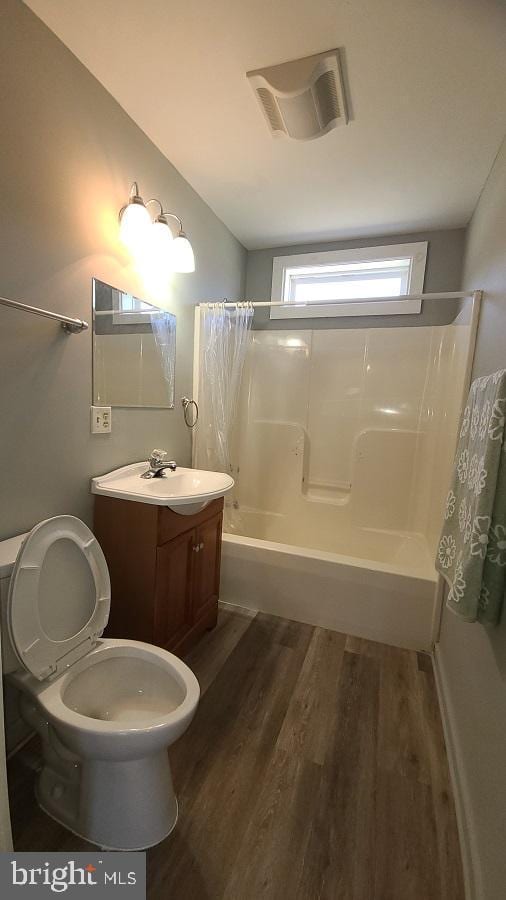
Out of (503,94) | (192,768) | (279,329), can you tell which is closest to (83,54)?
(503,94)

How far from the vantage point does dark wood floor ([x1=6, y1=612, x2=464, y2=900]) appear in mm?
954

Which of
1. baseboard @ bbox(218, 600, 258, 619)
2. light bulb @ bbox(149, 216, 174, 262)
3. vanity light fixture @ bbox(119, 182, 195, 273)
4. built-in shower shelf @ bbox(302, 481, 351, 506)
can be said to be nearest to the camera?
vanity light fixture @ bbox(119, 182, 195, 273)

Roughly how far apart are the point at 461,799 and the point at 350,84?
8.29 ft

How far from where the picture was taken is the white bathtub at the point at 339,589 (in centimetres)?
183

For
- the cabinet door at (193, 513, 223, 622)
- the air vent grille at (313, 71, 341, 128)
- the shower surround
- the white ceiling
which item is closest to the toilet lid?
the cabinet door at (193, 513, 223, 622)

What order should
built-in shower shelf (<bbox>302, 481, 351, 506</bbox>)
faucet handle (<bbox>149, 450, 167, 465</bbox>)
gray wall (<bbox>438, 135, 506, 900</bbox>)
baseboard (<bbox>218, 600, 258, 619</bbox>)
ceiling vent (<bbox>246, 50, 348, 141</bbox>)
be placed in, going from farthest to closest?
1. built-in shower shelf (<bbox>302, 481, 351, 506</bbox>)
2. baseboard (<bbox>218, 600, 258, 619</bbox>)
3. faucet handle (<bbox>149, 450, 167, 465</bbox>)
4. ceiling vent (<bbox>246, 50, 348, 141</bbox>)
5. gray wall (<bbox>438, 135, 506, 900</bbox>)

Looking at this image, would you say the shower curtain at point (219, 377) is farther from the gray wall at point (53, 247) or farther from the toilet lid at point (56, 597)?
the toilet lid at point (56, 597)

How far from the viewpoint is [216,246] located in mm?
2408

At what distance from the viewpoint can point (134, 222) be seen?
1.52 m

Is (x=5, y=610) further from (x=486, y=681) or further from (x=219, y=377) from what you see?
(x=219, y=377)

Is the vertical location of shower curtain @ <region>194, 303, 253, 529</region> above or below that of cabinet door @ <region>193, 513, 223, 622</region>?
above

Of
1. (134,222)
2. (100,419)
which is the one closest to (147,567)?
(100,419)

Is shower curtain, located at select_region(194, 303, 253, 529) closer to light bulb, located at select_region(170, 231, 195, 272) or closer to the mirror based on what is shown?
the mirror

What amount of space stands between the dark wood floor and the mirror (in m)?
1.33
